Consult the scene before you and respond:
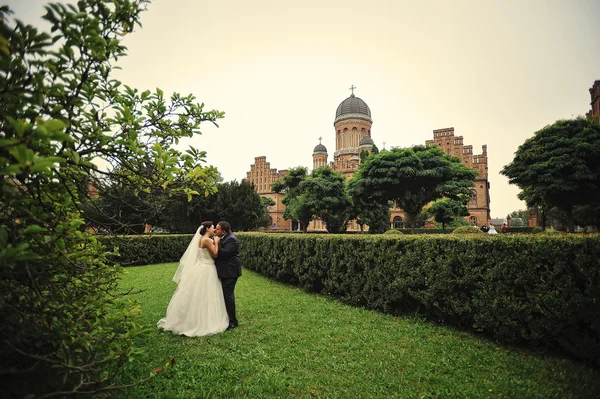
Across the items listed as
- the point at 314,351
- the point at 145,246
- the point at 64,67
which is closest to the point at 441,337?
the point at 314,351

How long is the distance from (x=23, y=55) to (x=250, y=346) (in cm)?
401

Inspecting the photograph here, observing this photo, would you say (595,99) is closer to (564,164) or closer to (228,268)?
(564,164)

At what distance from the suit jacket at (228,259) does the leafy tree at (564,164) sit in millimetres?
19723

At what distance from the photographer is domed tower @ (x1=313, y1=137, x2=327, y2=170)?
54.3m

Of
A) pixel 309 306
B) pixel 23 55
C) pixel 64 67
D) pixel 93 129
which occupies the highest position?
pixel 64 67

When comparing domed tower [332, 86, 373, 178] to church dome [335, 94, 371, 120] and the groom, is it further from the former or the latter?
A: the groom

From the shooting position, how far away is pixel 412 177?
725 inches

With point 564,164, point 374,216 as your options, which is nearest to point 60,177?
point 564,164

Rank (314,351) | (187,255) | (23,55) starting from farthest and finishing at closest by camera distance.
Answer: (187,255) < (314,351) < (23,55)

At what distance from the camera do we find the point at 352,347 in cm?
417

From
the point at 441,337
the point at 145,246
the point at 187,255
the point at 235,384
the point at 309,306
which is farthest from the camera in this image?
the point at 145,246

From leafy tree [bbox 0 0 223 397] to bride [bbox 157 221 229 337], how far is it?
7.13 feet

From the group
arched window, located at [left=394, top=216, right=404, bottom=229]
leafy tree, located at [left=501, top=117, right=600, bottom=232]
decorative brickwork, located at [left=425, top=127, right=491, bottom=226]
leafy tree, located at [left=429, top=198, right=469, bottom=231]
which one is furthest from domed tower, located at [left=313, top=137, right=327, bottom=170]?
leafy tree, located at [left=501, top=117, right=600, bottom=232]

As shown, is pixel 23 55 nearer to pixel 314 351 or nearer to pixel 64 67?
pixel 64 67
